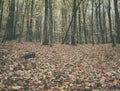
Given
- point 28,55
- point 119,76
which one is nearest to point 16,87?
point 119,76

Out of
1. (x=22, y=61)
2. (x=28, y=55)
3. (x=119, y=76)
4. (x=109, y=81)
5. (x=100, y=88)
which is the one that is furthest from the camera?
(x=28, y=55)

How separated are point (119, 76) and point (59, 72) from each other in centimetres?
274

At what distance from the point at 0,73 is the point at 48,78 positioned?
2.25 meters

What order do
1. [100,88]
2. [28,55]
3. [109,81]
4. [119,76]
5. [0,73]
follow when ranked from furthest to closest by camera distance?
[28,55]
[0,73]
[119,76]
[109,81]
[100,88]

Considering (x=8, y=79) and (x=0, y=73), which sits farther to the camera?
(x=0, y=73)

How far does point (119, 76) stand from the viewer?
27.0 feet

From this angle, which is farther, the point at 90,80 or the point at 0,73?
the point at 0,73

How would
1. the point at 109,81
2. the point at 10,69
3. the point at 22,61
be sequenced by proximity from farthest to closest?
the point at 22,61, the point at 10,69, the point at 109,81

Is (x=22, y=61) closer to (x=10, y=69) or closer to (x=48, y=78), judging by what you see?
(x=10, y=69)

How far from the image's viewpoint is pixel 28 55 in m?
13.3

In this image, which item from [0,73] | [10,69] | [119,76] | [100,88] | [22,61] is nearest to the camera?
[100,88]

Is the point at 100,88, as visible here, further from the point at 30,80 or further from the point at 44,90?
the point at 30,80

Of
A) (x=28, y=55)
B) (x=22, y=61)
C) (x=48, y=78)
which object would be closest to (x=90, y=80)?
(x=48, y=78)

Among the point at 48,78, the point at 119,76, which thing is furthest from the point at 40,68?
the point at 119,76
